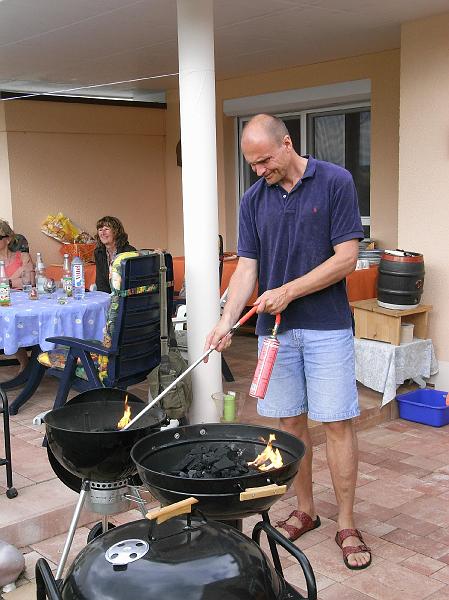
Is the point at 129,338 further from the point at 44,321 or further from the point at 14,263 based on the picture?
the point at 14,263

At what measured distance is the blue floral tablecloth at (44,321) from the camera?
4734 millimetres

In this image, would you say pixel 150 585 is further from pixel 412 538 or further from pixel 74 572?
pixel 412 538

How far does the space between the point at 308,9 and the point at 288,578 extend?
12.4 ft

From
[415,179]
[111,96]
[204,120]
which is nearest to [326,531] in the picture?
[204,120]

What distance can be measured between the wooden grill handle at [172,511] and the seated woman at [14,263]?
409 centimetres

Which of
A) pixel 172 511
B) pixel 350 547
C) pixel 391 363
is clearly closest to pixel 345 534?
pixel 350 547

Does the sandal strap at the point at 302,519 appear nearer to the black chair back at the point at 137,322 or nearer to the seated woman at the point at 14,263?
the black chair back at the point at 137,322

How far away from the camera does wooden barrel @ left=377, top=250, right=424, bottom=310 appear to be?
5.29 metres

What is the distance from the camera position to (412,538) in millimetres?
3482

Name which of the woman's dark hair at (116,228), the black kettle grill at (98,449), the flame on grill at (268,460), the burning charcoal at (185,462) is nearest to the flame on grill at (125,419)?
the black kettle grill at (98,449)

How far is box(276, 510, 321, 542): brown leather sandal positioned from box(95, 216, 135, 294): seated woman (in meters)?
2.88

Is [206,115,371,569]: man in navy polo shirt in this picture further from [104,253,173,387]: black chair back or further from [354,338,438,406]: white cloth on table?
[354,338,438,406]: white cloth on table

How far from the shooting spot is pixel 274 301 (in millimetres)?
2896

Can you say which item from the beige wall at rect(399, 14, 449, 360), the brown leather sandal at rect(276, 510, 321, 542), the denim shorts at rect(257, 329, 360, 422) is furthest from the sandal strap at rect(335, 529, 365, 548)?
the beige wall at rect(399, 14, 449, 360)
